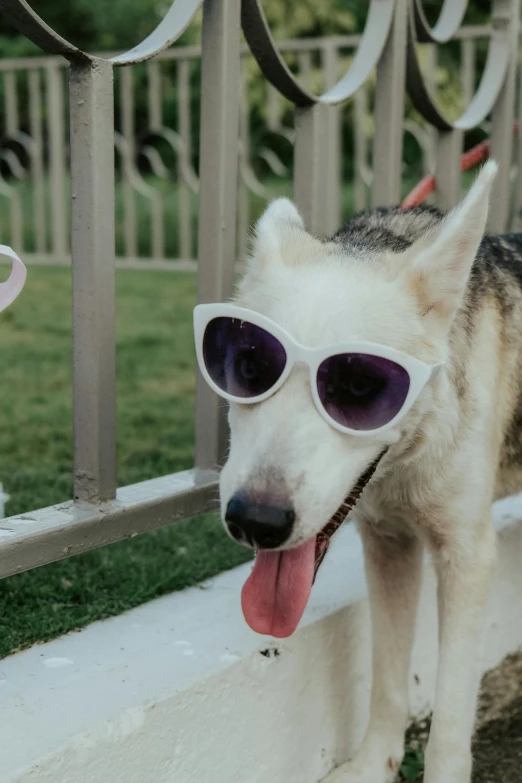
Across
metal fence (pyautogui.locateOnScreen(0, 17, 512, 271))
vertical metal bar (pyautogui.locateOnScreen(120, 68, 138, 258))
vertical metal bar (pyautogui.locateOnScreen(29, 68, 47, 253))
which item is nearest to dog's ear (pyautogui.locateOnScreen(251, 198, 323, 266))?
metal fence (pyautogui.locateOnScreen(0, 17, 512, 271))

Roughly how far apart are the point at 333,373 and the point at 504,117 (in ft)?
7.83

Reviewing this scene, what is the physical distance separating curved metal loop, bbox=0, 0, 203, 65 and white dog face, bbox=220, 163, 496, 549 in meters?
0.51

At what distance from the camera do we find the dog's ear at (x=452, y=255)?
2.07 meters

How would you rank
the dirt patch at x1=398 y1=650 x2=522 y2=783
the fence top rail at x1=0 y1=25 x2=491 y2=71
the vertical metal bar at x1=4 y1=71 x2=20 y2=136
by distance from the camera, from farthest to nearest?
the vertical metal bar at x1=4 y1=71 x2=20 y2=136 < the fence top rail at x1=0 y1=25 x2=491 y2=71 < the dirt patch at x1=398 y1=650 x2=522 y2=783

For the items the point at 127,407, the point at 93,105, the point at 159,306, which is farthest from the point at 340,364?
the point at 159,306

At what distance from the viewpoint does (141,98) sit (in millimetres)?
22406

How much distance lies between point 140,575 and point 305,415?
122 centimetres

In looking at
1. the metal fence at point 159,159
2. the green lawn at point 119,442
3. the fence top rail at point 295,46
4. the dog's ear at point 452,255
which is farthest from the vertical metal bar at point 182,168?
the dog's ear at point 452,255

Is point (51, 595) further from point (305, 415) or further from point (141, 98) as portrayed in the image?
point (141, 98)

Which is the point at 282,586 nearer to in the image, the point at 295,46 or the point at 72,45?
the point at 72,45

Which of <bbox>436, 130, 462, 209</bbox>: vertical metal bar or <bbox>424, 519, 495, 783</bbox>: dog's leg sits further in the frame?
<bbox>436, 130, 462, 209</bbox>: vertical metal bar

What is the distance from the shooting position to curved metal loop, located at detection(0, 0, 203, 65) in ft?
6.51

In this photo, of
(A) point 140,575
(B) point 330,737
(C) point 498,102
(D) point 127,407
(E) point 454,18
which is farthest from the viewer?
(D) point 127,407

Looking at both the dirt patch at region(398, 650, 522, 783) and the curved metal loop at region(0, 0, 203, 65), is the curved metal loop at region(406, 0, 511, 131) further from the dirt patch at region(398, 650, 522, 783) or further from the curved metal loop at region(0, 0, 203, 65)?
the dirt patch at region(398, 650, 522, 783)
